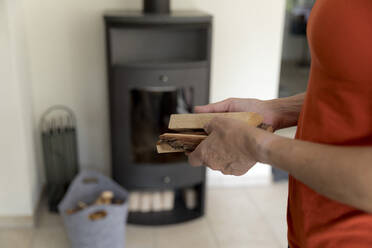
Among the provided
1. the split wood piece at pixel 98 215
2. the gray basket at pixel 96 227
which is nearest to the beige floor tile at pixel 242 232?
the gray basket at pixel 96 227

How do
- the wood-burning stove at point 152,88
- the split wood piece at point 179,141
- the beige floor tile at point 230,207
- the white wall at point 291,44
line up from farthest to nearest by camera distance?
1. the white wall at point 291,44
2. the beige floor tile at point 230,207
3. the wood-burning stove at point 152,88
4. the split wood piece at point 179,141

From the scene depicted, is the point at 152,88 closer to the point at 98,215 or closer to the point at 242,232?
the point at 98,215

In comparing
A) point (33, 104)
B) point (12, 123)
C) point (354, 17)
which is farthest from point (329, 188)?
point (33, 104)

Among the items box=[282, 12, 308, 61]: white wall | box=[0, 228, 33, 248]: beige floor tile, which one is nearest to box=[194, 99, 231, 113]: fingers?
box=[0, 228, 33, 248]: beige floor tile

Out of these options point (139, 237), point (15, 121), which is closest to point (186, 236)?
point (139, 237)

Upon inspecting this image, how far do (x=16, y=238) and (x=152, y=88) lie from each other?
1042 mm

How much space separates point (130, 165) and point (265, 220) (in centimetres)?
83

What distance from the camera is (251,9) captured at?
2.40m

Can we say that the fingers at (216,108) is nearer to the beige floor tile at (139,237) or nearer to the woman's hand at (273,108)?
the woman's hand at (273,108)

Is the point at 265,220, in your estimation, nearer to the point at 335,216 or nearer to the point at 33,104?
the point at 33,104

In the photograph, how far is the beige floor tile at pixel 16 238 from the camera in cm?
212

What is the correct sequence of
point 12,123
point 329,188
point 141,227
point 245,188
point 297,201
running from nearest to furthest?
1. point 329,188
2. point 297,201
3. point 12,123
4. point 141,227
5. point 245,188

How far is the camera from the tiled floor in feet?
7.09

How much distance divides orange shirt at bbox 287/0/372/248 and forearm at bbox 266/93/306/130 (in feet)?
0.58
